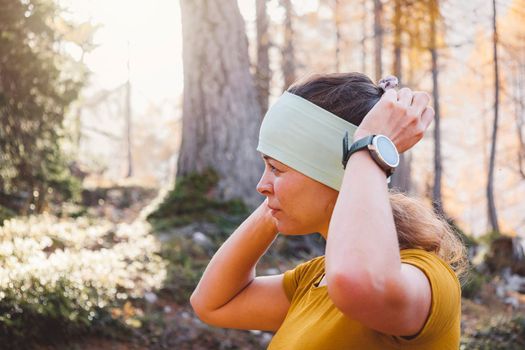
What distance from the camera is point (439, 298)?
5.57 ft

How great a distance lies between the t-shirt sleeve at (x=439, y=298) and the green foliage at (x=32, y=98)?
296 inches

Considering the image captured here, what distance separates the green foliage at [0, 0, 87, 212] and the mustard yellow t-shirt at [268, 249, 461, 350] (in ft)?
23.7

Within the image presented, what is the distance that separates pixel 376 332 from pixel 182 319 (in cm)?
419

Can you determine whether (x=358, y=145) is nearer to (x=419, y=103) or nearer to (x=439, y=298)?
(x=419, y=103)

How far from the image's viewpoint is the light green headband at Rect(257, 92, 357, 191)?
6.89 ft

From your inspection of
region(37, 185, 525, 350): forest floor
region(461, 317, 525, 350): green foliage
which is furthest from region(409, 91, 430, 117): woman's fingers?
region(461, 317, 525, 350): green foliage

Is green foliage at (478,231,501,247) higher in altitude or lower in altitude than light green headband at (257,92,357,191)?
lower

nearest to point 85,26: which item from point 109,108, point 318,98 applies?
point 318,98

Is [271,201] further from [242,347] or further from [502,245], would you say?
[502,245]

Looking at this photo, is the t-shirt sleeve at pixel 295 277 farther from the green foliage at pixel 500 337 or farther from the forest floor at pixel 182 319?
the green foliage at pixel 500 337

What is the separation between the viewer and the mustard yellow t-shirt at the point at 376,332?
5.65ft

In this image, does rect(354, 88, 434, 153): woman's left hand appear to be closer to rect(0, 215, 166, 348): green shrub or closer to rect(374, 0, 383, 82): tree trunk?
rect(0, 215, 166, 348): green shrub

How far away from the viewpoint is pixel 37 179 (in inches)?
361

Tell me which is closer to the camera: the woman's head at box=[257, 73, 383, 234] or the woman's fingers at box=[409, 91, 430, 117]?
the woman's fingers at box=[409, 91, 430, 117]
